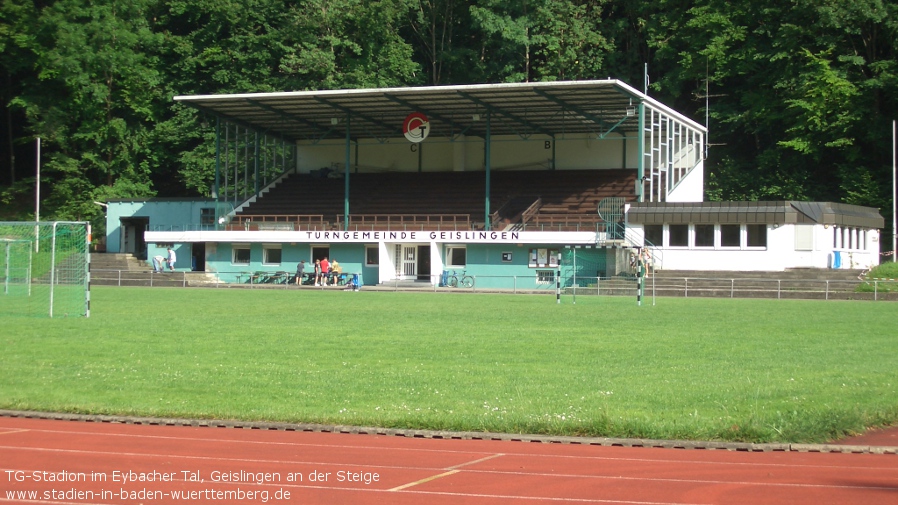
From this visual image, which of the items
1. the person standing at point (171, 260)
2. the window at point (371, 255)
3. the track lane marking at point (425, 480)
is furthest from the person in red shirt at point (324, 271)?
the track lane marking at point (425, 480)

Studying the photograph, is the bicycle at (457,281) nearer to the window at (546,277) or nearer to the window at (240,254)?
the window at (546,277)

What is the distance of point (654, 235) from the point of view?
49875 mm

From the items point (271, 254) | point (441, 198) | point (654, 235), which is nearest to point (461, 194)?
point (441, 198)

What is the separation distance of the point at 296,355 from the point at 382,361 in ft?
5.75

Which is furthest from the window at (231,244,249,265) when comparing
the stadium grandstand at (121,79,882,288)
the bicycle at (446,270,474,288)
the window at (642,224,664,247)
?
the window at (642,224,664,247)

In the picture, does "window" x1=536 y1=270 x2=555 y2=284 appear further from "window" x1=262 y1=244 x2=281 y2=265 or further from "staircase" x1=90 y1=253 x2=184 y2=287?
"staircase" x1=90 y1=253 x2=184 y2=287

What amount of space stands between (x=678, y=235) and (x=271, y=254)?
23.1 m

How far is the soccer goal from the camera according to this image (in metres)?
27.1

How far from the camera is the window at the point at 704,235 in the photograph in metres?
48.3

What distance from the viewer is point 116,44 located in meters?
68.5

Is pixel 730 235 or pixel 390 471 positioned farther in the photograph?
pixel 730 235

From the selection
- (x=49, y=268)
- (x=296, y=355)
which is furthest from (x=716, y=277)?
(x=296, y=355)

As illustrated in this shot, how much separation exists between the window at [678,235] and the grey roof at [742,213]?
1.08ft

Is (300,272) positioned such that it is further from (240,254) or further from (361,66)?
(361,66)
